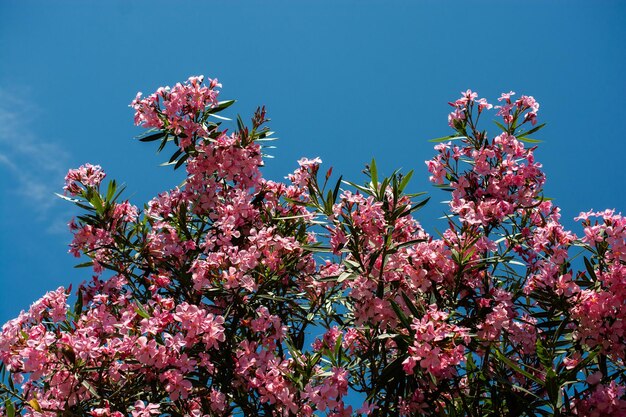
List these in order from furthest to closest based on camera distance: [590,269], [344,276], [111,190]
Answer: [111,190] < [590,269] < [344,276]

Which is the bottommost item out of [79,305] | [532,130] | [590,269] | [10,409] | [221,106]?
[10,409]

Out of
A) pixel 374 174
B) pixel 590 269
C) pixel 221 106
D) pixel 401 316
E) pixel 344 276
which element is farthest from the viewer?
pixel 221 106

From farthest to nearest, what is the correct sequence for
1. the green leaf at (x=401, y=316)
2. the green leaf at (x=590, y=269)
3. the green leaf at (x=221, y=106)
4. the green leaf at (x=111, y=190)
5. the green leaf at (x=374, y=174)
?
1. the green leaf at (x=221, y=106)
2. the green leaf at (x=111, y=190)
3. the green leaf at (x=374, y=174)
4. the green leaf at (x=590, y=269)
5. the green leaf at (x=401, y=316)

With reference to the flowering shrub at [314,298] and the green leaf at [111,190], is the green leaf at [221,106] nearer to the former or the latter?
the flowering shrub at [314,298]

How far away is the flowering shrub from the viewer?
9.64 ft

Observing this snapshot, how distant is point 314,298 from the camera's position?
12.1 feet

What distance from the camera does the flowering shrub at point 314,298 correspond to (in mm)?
2938

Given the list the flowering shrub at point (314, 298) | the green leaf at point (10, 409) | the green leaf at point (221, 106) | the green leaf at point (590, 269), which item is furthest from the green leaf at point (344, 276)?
the green leaf at point (10, 409)

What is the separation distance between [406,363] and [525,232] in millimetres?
1240

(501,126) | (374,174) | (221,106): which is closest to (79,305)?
(221,106)

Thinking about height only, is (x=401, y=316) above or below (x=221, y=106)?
below

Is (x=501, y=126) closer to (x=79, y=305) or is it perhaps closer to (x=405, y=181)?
(x=405, y=181)

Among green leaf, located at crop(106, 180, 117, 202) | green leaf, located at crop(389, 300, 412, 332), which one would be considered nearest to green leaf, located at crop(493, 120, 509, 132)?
green leaf, located at crop(389, 300, 412, 332)

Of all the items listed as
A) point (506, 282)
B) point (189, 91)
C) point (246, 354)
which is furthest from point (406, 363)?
point (189, 91)
